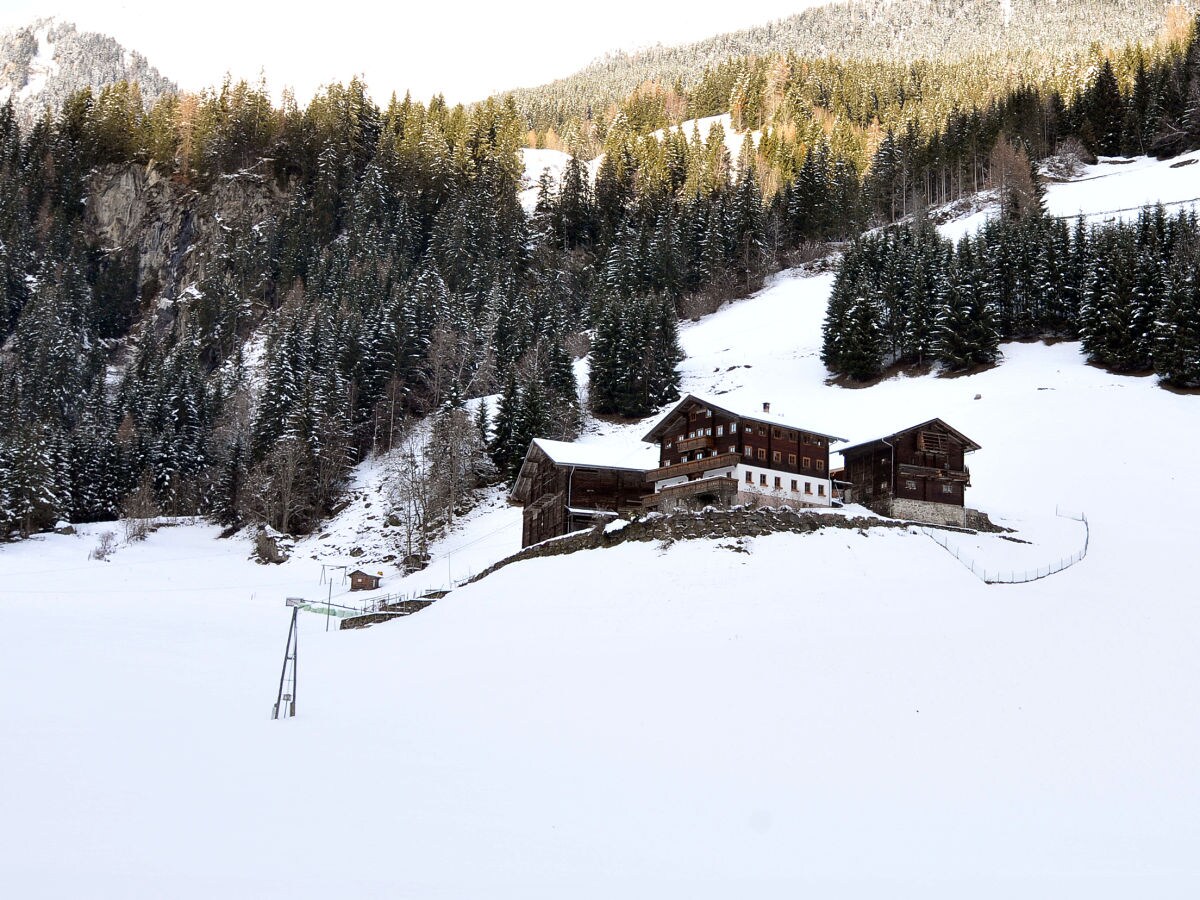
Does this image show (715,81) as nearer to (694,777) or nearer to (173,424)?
(173,424)

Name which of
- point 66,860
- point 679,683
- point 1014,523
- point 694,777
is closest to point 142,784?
point 66,860

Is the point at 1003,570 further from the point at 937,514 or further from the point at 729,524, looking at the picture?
the point at 729,524

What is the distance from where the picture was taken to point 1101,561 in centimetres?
3959

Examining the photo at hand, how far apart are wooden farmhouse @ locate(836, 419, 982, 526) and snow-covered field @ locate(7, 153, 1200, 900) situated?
11.6 feet

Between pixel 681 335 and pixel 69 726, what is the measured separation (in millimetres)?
82038

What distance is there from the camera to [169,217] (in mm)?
131375

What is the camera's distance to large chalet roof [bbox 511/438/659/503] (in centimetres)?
5044

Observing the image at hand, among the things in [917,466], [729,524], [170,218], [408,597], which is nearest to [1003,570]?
[917,466]

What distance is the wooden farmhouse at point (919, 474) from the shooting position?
1750 inches

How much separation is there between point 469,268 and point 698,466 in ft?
233

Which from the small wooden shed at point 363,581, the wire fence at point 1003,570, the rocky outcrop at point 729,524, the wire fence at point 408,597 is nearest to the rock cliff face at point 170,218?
the small wooden shed at point 363,581

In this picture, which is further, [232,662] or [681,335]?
[681,335]

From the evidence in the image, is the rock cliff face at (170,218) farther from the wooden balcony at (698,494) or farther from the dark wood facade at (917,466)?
the dark wood facade at (917,466)

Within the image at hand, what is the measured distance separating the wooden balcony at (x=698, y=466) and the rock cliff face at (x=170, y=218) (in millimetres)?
96068
